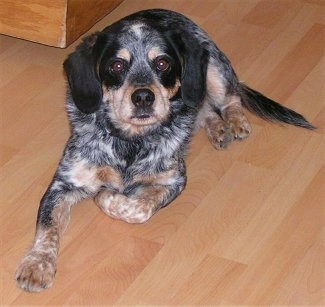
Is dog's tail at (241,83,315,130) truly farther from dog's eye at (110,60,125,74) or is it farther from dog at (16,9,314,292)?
dog's eye at (110,60,125,74)

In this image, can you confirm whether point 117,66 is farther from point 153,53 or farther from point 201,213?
point 201,213

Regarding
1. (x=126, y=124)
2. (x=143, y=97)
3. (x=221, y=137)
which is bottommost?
(x=221, y=137)

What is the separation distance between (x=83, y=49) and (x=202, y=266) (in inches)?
38.8

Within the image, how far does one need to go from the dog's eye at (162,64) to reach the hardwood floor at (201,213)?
0.60 meters

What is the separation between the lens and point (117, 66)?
146 inches

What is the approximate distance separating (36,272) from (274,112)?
157 centimetres

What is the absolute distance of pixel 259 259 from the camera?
3664 mm

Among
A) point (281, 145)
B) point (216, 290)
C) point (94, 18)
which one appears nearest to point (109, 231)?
point (216, 290)

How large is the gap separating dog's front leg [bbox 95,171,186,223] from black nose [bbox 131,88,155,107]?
0.41m

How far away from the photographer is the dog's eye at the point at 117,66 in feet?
12.1

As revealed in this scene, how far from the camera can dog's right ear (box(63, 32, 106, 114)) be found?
12.2 ft

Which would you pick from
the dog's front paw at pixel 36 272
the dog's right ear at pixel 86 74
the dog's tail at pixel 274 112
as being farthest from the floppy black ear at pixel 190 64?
the dog's front paw at pixel 36 272

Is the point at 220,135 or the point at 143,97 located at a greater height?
the point at 143,97

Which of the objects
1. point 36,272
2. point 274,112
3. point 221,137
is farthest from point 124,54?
point 274,112
